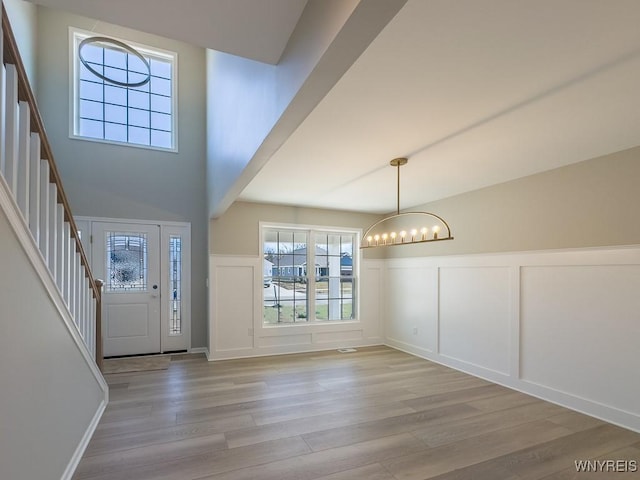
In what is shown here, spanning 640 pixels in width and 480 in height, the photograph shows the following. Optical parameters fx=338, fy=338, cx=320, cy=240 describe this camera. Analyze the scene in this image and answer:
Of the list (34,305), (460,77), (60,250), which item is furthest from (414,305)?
(34,305)

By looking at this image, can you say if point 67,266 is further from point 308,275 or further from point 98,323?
point 308,275

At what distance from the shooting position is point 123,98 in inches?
217

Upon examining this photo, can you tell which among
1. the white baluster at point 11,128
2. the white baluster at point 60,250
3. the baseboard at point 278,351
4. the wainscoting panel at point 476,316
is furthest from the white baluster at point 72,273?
the wainscoting panel at point 476,316

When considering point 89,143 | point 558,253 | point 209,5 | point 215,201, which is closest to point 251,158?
point 209,5

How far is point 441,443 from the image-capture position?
8.77 feet

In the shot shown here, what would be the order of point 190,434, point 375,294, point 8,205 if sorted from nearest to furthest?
point 8,205, point 190,434, point 375,294

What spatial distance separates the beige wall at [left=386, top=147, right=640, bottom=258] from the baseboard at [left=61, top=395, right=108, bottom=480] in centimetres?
446

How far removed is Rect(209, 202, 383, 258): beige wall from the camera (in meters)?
5.14

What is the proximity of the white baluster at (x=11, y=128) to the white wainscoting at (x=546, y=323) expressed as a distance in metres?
4.39

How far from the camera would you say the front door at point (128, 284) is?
510cm

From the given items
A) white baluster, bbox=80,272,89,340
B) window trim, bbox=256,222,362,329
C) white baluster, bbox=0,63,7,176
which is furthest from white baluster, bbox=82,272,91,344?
window trim, bbox=256,222,362,329

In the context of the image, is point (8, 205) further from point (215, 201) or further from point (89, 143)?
point (89, 143)

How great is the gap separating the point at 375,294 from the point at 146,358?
3841 millimetres

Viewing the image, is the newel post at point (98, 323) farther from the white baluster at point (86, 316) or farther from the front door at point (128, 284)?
the front door at point (128, 284)
